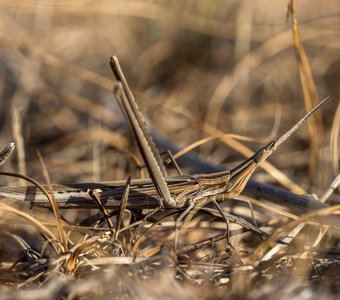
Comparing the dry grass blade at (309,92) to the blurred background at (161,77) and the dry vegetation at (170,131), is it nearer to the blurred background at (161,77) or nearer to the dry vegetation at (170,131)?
the dry vegetation at (170,131)

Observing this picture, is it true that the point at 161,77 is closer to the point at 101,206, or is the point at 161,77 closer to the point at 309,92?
the point at 309,92

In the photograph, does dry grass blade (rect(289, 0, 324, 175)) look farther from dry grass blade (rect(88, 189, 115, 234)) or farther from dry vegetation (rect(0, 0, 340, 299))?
dry grass blade (rect(88, 189, 115, 234))

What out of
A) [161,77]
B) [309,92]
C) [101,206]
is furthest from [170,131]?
[101,206]

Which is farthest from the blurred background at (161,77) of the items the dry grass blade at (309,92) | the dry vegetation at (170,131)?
the dry grass blade at (309,92)

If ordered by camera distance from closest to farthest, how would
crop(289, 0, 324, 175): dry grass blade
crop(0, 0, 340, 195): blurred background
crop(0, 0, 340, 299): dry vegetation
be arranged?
crop(0, 0, 340, 299): dry vegetation
crop(289, 0, 324, 175): dry grass blade
crop(0, 0, 340, 195): blurred background

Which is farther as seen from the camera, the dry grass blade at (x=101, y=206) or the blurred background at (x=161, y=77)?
the blurred background at (x=161, y=77)

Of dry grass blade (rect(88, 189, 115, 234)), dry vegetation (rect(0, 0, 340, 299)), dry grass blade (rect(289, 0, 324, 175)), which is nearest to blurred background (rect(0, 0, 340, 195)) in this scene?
dry vegetation (rect(0, 0, 340, 299))

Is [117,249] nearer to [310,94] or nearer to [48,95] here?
[310,94]
